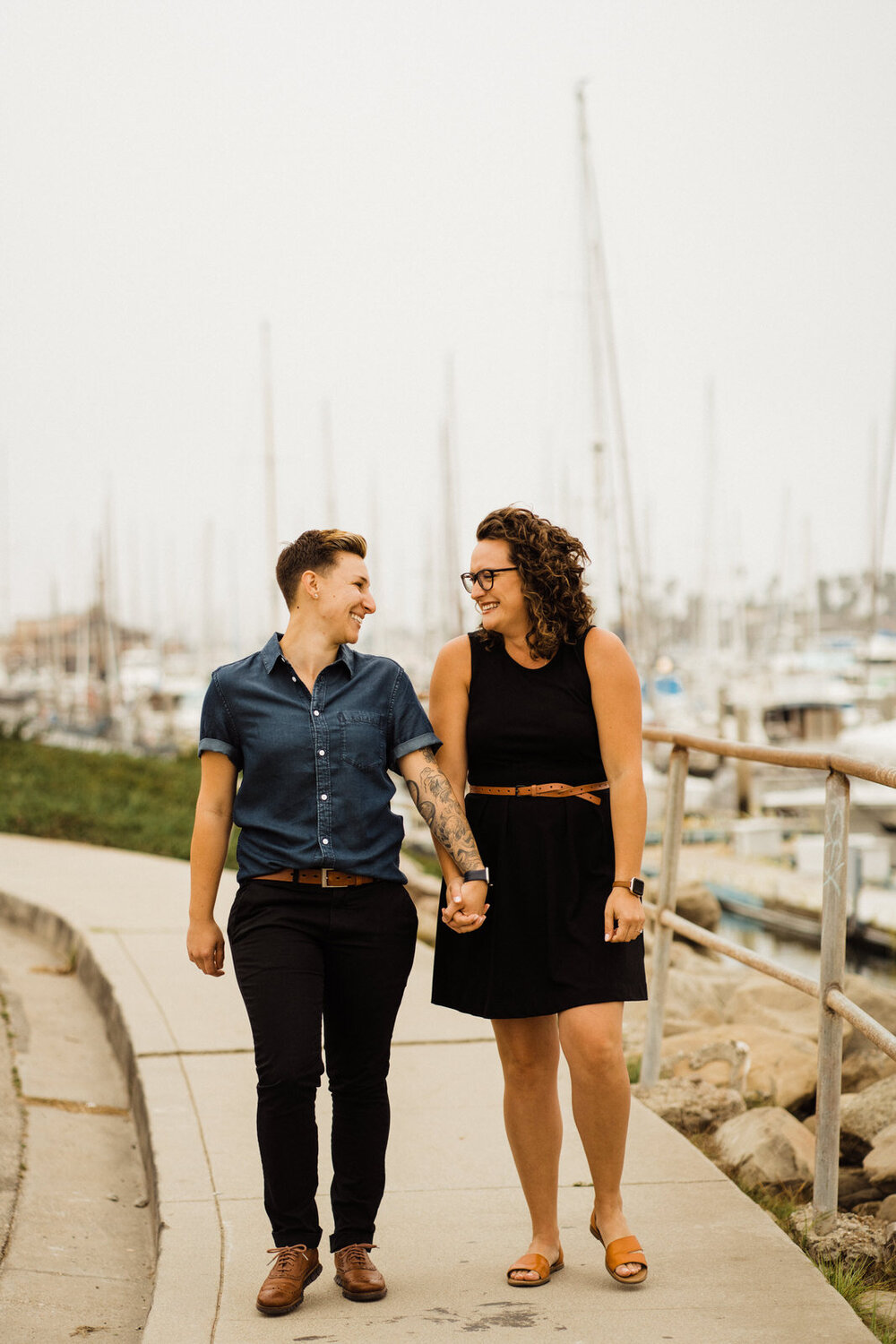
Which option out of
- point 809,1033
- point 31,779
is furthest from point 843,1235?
point 31,779

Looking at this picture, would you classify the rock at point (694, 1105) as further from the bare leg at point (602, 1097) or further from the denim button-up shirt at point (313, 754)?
the denim button-up shirt at point (313, 754)

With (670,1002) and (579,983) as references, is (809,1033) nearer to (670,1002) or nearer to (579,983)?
(670,1002)

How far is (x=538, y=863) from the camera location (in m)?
3.58

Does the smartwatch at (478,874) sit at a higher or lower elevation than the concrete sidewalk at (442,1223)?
higher

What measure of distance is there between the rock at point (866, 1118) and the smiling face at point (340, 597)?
2.90m

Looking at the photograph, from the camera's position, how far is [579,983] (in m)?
3.52

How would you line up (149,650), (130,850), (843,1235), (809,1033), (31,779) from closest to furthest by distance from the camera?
(843,1235)
(809,1033)
(130,850)
(31,779)
(149,650)

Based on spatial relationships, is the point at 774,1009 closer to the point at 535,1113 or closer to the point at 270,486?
the point at 535,1113

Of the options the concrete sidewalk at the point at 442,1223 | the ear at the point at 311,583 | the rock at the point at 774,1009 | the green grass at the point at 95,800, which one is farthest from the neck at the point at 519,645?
the green grass at the point at 95,800

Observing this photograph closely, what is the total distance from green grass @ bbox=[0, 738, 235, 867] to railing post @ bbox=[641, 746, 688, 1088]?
767 cm

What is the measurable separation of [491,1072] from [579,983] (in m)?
2.20

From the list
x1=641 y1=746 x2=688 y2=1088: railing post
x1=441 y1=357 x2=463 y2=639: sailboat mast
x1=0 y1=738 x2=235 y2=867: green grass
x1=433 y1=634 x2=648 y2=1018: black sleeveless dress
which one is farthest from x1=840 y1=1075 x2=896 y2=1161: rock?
x1=441 y1=357 x2=463 y2=639: sailboat mast

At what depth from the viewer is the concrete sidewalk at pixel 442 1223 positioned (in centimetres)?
333

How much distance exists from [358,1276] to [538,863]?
111 centimetres
